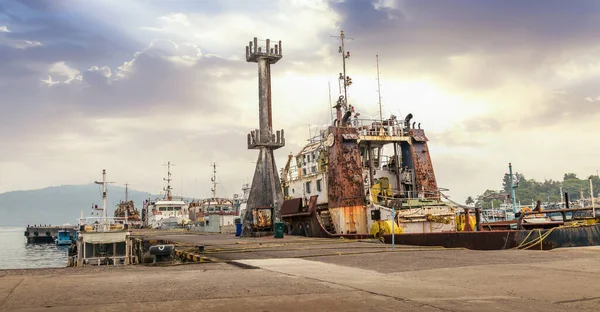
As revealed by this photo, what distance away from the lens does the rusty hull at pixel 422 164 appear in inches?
1179

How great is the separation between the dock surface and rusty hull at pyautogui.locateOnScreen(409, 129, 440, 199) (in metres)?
17.7

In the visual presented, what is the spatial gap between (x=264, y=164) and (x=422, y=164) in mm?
12079

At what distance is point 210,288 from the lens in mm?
7922

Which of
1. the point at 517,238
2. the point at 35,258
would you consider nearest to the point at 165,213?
the point at 35,258

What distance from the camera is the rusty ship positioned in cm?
2558

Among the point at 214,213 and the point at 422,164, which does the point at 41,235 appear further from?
the point at 422,164

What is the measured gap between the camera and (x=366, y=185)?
101 feet

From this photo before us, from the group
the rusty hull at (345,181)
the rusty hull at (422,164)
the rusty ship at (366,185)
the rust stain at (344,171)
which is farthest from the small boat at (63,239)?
the rusty hull at (422,164)

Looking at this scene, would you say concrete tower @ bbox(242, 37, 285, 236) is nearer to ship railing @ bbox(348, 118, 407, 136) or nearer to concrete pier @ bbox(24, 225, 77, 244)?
ship railing @ bbox(348, 118, 407, 136)

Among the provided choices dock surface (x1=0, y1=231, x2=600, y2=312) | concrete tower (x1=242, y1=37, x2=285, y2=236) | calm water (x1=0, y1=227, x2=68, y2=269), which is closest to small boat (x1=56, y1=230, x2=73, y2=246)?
calm water (x1=0, y1=227, x2=68, y2=269)

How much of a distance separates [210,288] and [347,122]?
931 inches

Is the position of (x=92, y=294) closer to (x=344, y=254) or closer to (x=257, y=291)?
(x=257, y=291)

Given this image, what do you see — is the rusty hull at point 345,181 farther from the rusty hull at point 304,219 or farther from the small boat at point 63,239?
the small boat at point 63,239

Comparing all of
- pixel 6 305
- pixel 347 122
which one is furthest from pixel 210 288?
pixel 347 122
